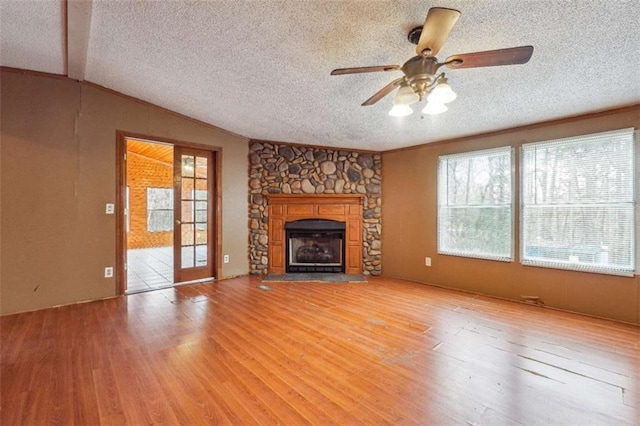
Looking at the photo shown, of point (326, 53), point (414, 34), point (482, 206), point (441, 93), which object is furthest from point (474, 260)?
point (326, 53)

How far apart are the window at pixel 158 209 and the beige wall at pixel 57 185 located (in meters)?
5.35

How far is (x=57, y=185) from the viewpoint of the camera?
128 inches

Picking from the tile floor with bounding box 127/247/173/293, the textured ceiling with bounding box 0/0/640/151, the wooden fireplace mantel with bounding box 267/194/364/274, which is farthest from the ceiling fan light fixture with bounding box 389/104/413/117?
the tile floor with bounding box 127/247/173/293

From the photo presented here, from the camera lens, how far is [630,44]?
1.95m

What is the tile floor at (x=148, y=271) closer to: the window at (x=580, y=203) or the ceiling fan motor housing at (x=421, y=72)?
the ceiling fan motor housing at (x=421, y=72)

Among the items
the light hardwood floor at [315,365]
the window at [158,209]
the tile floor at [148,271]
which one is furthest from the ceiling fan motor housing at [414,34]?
the window at [158,209]

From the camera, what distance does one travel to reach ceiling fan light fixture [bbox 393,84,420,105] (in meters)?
1.99

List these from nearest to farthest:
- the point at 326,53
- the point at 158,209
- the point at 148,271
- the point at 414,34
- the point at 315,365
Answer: the point at 414,34
the point at 315,365
the point at 326,53
the point at 148,271
the point at 158,209

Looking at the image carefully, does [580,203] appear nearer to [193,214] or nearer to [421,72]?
[421,72]

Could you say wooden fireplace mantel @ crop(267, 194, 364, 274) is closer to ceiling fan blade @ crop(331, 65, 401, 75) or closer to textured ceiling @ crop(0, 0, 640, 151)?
textured ceiling @ crop(0, 0, 640, 151)

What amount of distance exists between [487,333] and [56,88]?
5.29m

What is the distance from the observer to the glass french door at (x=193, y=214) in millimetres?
4320

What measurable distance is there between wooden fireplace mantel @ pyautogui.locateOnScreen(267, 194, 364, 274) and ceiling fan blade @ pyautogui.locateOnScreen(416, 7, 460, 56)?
136 inches

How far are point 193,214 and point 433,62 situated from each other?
12.9ft
